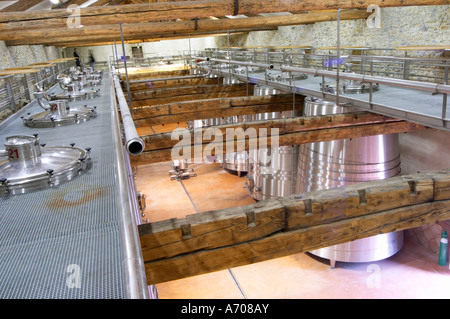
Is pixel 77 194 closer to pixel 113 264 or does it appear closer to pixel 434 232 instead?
pixel 113 264

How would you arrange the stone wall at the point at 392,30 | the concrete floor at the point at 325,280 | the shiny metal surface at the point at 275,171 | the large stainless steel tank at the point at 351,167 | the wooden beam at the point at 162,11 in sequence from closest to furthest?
the large stainless steel tank at the point at 351,167
the concrete floor at the point at 325,280
the wooden beam at the point at 162,11
the shiny metal surface at the point at 275,171
the stone wall at the point at 392,30

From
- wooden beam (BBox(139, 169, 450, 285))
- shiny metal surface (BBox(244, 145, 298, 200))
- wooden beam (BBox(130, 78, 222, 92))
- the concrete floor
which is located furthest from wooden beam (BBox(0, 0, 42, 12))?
wooden beam (BBox(139, 169, 450, 285))

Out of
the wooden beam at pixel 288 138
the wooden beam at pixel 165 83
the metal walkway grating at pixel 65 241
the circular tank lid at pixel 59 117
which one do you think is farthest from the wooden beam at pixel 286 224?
the wooden beam at pixel 165 83

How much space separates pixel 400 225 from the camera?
7.75 feet

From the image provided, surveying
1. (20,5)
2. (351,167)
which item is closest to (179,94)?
(351,167)

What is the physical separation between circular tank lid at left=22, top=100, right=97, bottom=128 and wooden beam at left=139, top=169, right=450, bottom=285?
285 cm

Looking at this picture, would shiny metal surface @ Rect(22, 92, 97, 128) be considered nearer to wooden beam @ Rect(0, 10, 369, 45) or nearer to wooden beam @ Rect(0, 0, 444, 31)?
wooden beam @ Rect(0, 0, 444, 31)

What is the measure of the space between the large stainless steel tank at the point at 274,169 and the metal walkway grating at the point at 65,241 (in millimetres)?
4533

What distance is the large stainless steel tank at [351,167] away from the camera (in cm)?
489

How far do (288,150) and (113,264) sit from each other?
5572 millimetres

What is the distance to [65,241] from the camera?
5.24 ft

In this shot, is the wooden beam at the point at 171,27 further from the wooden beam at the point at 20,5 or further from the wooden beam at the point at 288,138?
the wooden beam at the point at 288,138

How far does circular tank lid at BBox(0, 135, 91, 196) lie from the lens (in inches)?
89.3
